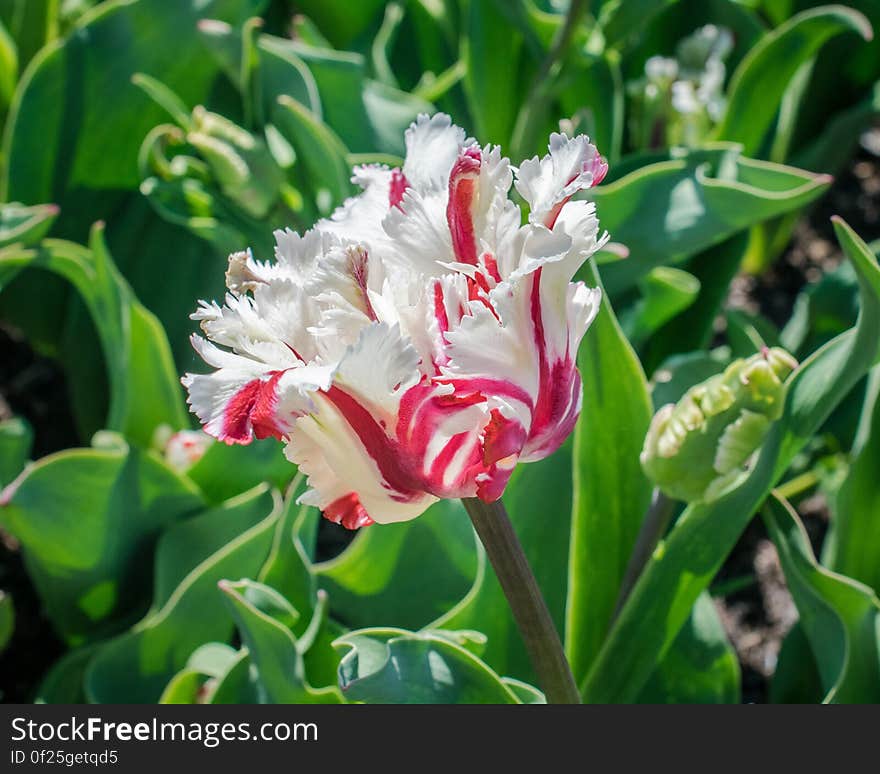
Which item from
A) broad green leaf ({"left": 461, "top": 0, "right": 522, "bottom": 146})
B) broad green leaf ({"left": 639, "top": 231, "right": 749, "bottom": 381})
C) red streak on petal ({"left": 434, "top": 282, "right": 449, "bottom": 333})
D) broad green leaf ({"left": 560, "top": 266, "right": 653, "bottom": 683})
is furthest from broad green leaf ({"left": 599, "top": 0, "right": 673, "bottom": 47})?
red streak on petal ({"left": 434, "top": 282, "right": 449, "bottom": 333})

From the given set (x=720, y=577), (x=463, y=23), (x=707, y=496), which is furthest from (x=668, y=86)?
(x=707, y=496)

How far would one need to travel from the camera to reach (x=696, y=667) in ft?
3.50

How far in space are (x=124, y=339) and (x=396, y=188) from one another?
2.03 feet

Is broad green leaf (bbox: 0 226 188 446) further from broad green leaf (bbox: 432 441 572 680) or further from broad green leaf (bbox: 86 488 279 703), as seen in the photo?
broad green leaf (bbox: 432 441 572 680)

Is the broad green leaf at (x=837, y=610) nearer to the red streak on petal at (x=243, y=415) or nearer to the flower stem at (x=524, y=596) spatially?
the flower stem at (x=524, y=596)

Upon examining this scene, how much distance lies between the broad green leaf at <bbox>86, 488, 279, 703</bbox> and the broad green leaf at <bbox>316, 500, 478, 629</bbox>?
84 mm

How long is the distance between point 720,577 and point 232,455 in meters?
0.69

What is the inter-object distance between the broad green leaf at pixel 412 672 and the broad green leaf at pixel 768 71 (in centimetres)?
87

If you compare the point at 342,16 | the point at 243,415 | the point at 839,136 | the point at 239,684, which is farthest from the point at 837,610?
the point at 342,16

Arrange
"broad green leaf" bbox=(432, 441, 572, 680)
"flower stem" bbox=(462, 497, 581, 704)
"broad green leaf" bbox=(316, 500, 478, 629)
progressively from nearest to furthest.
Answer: "flower stem" bbox=(462, 497, 581, 704), "broad green leaf" bbox=(432, 441, 572, 680), "broad green leaf" bbox=(316, 500, 478, 629)

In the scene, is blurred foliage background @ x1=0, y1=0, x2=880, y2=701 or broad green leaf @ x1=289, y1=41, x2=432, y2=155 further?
broad green leaf @ x1=289, y1=41, x2=432, y2=155

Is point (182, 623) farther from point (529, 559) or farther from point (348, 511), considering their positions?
point (348, 511)

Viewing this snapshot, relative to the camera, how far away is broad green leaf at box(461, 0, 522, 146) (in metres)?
1.40

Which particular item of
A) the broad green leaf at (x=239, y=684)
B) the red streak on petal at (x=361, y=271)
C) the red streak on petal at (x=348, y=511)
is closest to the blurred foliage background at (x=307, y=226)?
the broad green leaf at (x=239, y=684)
